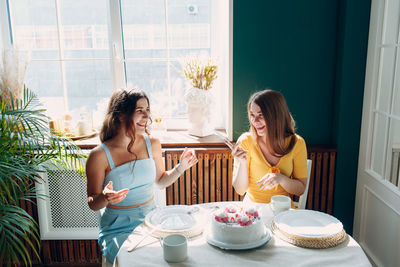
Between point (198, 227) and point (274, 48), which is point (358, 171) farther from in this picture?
point (198, 227)

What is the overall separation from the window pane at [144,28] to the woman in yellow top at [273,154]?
3.72 feet

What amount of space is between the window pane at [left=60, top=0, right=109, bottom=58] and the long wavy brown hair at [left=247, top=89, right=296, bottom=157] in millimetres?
1430

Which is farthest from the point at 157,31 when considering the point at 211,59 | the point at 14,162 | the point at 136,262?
the point at 136,262

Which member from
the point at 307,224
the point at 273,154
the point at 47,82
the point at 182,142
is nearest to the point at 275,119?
the point at 273,154

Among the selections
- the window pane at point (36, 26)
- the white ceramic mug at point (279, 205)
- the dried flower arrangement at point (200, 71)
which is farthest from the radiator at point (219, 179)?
the window pane at point (36, 26)

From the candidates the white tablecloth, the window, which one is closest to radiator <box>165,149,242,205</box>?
the window

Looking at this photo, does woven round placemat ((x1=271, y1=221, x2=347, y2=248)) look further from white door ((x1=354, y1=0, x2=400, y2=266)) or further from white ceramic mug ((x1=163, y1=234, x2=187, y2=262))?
white door ((x1=354, y1=0, x2=400, y2=266))

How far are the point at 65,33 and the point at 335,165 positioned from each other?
225 cm

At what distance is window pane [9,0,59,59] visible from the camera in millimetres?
2707

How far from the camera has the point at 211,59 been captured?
2.47 m

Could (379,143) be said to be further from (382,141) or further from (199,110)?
(199,110)

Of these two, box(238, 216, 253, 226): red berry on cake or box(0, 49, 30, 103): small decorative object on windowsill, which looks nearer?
box(238, 216, 253, 226): red berry on cake

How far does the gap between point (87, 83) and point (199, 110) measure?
97 cm

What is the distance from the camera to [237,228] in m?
1.25
